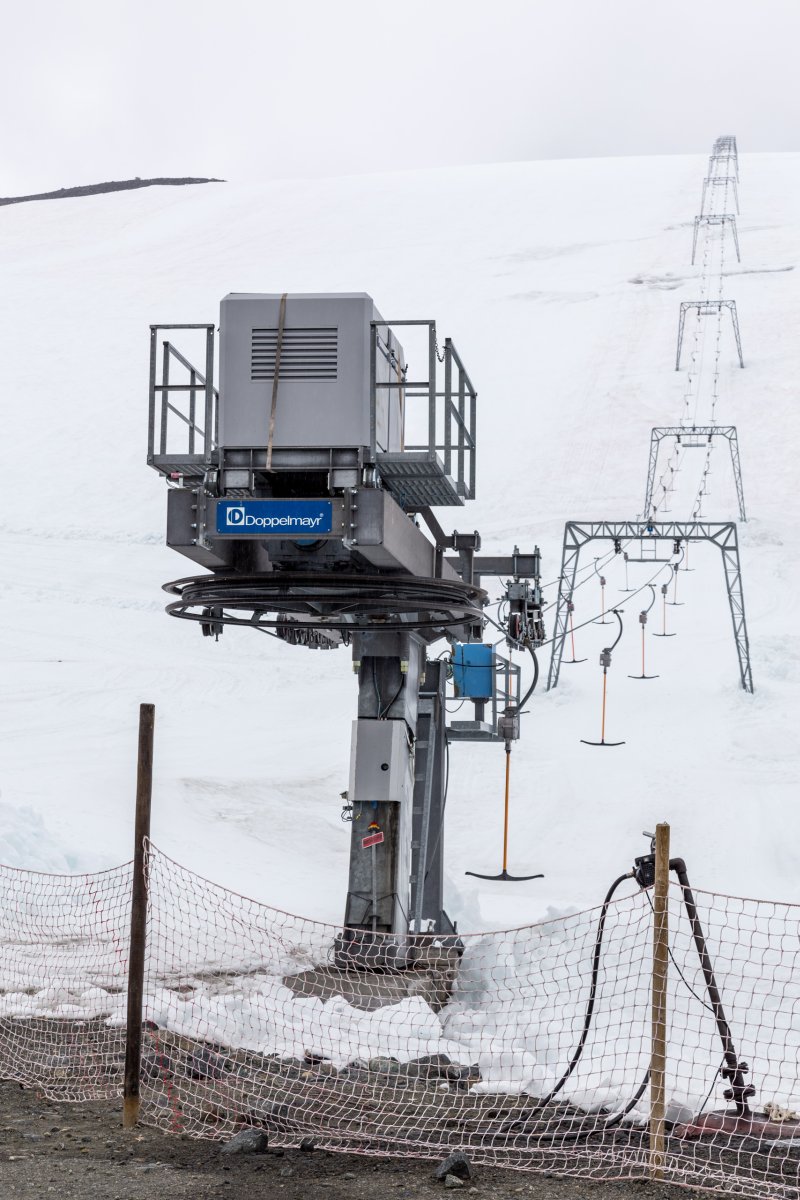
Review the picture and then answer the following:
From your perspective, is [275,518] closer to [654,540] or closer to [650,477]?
[654,540]

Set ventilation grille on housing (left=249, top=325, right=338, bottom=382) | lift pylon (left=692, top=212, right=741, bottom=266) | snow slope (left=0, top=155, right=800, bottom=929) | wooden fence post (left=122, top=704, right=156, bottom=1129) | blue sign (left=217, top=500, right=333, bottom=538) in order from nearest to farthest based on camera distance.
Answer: wooden fence post (left=122, top=704, right=156, bottom=1129), blue sign (left=217, top=500, right=333, bottom=538), ventilation grille on housing (left=249, top=325, right=338, bottom=382), snow slope (left=0, top=155, right=800, bottom=929), lift pylon (left=692, top=212, right=741, bottom=266)

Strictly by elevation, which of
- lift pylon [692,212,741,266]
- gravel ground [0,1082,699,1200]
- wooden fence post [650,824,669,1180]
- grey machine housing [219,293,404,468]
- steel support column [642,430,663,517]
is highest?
lift pylon [692,212,741,266]

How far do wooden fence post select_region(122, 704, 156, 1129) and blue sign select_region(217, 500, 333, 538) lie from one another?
6.01 feet

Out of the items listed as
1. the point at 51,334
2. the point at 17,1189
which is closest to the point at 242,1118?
the point at 17,1189

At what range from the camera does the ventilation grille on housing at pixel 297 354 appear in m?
8.73

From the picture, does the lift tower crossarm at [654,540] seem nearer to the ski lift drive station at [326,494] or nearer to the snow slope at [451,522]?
the snow slope at [451,522]

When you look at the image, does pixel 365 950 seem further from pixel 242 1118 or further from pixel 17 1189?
pixel 17 1189

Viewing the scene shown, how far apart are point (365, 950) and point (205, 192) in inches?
Result: 2583

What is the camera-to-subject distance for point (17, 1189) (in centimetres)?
554

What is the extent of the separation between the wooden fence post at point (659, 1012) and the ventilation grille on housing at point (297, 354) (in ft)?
13.8

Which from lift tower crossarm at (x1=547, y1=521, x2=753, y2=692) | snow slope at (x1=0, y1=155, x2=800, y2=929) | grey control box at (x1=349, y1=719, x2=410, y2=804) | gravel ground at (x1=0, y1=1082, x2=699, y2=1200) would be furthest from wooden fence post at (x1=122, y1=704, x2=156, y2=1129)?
lift tower crossarm at (x1=547, y1=521, x2=753, y2=692)

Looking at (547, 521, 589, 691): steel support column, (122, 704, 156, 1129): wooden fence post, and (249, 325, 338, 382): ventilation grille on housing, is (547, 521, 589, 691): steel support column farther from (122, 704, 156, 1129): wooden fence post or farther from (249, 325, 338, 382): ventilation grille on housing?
(122, 704, 156, 1129): wooden fence post

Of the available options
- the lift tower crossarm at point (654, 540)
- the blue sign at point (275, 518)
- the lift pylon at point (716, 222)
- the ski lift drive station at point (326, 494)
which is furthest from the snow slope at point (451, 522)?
the blue sign at point (275, 518)

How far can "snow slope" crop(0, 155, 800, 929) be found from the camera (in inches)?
719
